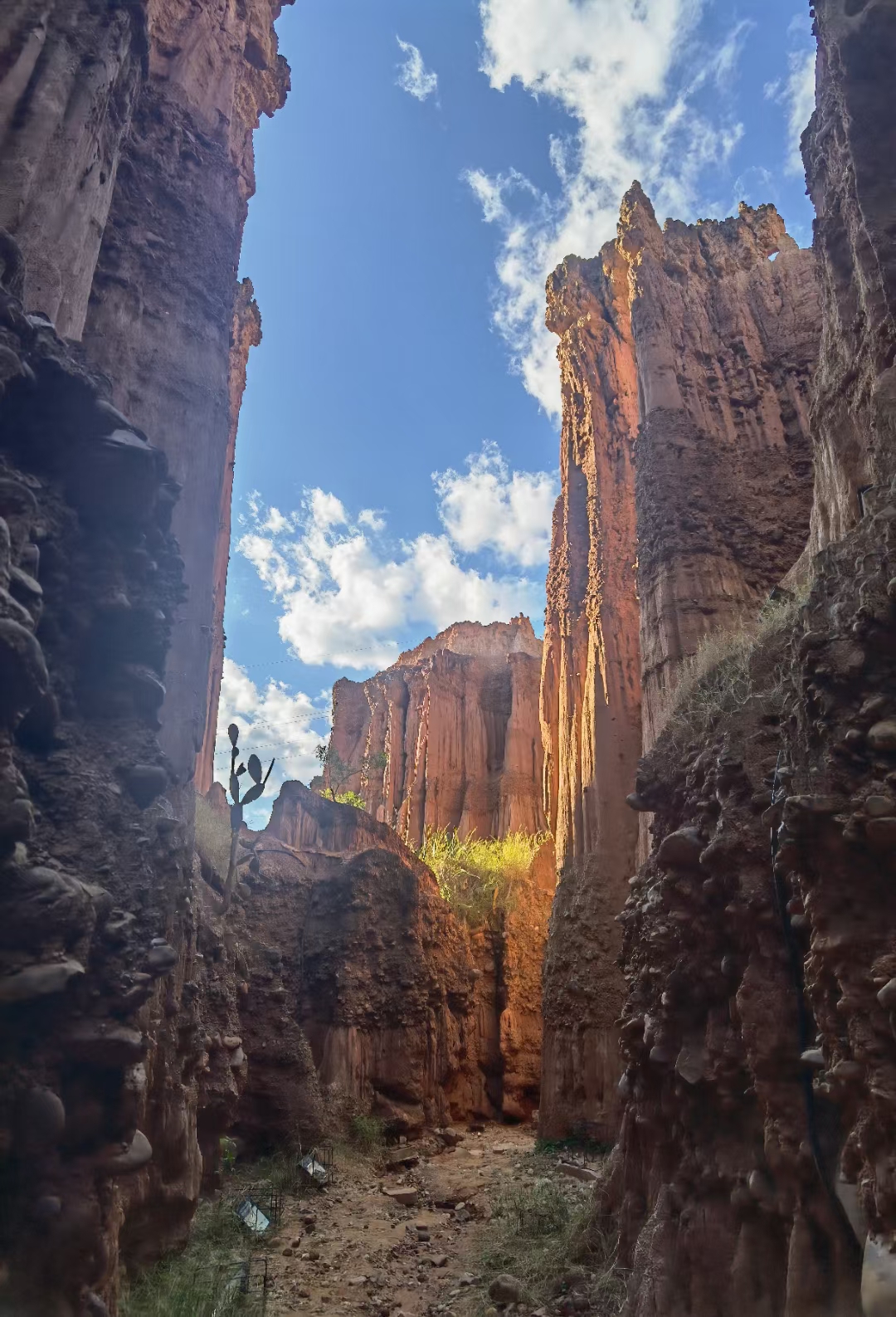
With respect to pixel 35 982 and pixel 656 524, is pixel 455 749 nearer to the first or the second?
pixel 656 524

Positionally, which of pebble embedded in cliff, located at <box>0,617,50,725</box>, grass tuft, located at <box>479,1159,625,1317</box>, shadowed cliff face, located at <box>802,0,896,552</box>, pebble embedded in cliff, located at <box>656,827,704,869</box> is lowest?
grass tuft, located at <box>479,1159,625,1317</box>

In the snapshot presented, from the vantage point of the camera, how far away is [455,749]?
51.7 metres

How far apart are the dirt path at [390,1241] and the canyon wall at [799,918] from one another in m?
2.13

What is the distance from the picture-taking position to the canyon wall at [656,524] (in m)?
14.8

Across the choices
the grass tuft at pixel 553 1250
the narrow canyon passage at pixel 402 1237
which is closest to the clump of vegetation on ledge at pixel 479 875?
the narrow canyon passage at pixel 402 1237

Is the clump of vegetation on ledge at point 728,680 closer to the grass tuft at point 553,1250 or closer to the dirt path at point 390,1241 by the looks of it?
the grass tuft at point 553,1250

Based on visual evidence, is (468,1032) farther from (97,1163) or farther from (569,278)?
(569,278)

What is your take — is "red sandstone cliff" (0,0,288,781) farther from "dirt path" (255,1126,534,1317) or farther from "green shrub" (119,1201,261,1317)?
"dirt path" (255,1126,534,1317)

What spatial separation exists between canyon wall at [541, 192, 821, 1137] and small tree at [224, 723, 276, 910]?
7.32 metres

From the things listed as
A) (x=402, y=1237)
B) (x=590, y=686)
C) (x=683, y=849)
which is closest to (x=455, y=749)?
(x=590, y=686)

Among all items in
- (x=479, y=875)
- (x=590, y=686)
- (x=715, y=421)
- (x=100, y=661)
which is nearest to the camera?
(x=100, y=661)

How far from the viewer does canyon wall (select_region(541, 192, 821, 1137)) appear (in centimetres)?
1482

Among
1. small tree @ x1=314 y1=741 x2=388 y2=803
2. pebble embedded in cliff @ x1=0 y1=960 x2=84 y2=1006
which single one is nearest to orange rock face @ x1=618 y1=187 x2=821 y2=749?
pebble embedded in cliff @ x1=0 y1=960 x2=84 y2=1006

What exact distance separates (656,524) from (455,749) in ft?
123
